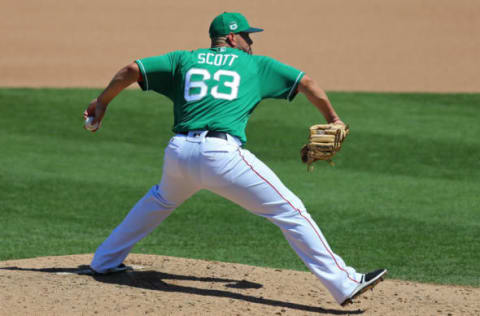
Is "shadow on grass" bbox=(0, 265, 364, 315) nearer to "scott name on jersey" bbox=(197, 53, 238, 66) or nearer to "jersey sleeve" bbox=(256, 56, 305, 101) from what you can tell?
"jersey sleeve" bbox=(256, 56, 305, 101)

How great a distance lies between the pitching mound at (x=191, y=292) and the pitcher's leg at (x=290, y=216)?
264mm

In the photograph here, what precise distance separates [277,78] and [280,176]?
5.58 m

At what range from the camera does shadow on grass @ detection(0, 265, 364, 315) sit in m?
4.71

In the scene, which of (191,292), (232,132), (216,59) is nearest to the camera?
(232,132)

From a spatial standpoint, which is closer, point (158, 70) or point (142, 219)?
point (158, 70)

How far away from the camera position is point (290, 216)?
14.8 feet

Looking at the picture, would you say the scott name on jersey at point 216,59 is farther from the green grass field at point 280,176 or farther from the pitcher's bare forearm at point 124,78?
the green grass field at point 280,176

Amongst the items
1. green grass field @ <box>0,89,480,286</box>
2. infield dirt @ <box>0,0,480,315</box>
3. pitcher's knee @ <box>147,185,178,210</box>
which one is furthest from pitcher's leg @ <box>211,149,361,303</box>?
infield dirt @ <box>0,0,480,315</box>

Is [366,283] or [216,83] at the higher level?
[216,83]

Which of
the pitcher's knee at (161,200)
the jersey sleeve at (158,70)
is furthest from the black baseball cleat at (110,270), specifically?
the jersey sleeve at (158,70)

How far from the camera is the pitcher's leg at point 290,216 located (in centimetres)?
444

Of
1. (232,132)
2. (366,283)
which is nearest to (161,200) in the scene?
(232,132)

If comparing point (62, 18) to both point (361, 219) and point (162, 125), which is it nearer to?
point (162, 125)

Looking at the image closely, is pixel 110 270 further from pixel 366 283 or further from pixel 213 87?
pixel 366 283
